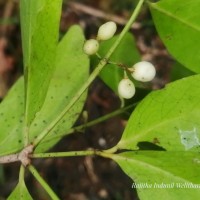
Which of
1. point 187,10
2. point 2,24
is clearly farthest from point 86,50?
point 2,24

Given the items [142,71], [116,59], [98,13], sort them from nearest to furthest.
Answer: [142,71] → [116,59] → [98,13]

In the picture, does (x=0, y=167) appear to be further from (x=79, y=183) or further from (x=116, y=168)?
(x=116, y=168)

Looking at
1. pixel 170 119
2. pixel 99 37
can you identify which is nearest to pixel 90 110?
pixel 99 37

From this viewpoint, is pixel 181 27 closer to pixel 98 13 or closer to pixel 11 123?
pixel 11 123

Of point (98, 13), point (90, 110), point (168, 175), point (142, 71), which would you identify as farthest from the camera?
point (98, 13)

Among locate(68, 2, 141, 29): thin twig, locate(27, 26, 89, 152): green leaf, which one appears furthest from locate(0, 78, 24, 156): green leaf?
locate(68, 2, 141, 29): thin twig

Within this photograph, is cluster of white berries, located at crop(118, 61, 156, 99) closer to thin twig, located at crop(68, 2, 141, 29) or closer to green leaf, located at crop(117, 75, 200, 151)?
green leaf, located at crop(117, 75, 200, 151)
